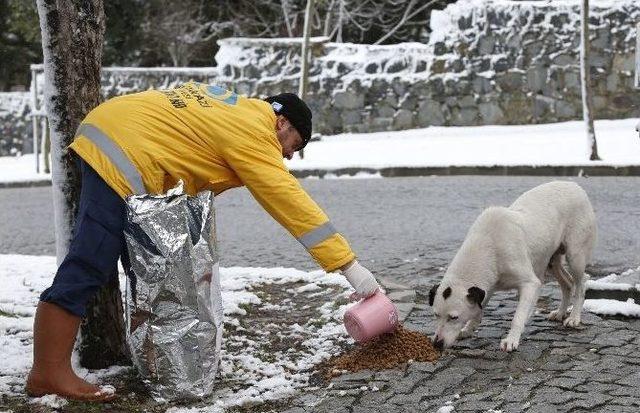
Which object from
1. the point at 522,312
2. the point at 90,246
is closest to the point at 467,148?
the point at 522,312

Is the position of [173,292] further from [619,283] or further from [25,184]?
[25,184]

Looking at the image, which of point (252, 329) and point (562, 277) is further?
point (562, 277)

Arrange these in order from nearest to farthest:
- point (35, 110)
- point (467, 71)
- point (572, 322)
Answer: point (572, 322), point (35, 110), point (467, 71)

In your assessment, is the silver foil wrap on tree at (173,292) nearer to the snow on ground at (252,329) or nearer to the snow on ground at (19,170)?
the snow on ground at (252,329)

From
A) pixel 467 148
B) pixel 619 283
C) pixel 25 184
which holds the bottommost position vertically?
pixel 25 184

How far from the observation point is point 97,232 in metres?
4.39

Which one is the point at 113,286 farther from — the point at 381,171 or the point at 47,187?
the point at 47,187

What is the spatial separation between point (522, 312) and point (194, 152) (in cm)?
212

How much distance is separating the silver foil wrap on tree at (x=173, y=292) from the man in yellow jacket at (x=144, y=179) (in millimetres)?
140

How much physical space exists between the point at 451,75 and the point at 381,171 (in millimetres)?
4783

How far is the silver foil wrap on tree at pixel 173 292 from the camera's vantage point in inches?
173

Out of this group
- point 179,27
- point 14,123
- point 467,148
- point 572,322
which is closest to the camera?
point 572,322

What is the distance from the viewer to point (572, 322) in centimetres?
571

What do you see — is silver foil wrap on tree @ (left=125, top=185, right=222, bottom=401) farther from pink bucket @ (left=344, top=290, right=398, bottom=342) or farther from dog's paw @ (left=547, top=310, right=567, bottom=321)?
dog's paw @ (left=547, top=310, right=567, bottom=321)
